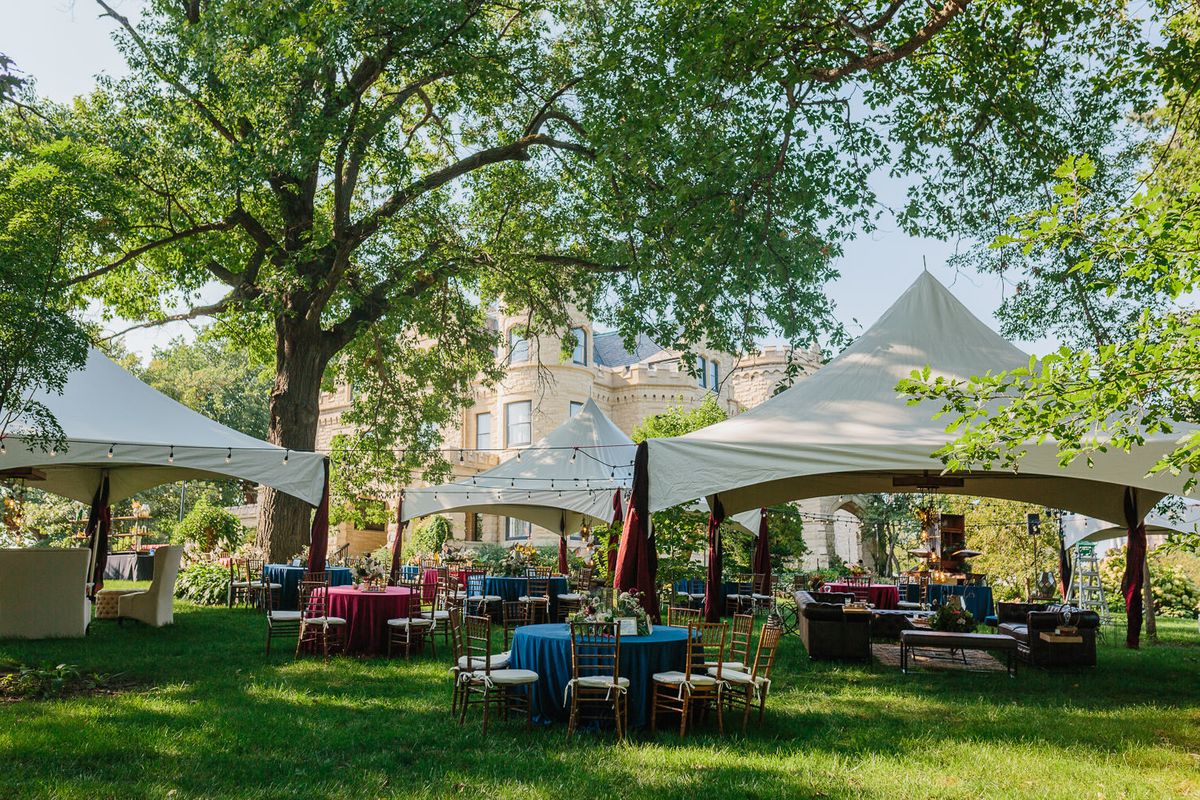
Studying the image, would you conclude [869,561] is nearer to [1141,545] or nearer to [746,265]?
[1141,545]

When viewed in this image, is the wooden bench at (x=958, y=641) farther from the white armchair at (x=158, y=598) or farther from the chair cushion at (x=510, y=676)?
the white armchair at (x=158, y=598)

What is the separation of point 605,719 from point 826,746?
5.60ft

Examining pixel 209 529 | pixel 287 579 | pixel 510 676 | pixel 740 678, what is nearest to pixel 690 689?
pixel 740 678

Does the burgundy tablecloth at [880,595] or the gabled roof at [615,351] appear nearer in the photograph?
the burgundy tablecloth at [880,595]

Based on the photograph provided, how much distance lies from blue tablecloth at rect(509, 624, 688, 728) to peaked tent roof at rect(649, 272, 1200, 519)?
2049 mm

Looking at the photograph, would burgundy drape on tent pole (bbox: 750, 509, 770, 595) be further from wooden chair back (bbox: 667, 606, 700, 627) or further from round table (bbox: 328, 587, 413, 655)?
round table (bbox: 328, 587, 413, 655)

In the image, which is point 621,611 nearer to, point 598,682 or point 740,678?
point 598,682

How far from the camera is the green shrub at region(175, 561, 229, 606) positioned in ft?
57.4

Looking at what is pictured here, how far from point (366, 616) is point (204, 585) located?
8.48 metres

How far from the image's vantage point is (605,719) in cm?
695

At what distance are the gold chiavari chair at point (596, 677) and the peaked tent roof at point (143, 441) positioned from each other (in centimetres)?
601

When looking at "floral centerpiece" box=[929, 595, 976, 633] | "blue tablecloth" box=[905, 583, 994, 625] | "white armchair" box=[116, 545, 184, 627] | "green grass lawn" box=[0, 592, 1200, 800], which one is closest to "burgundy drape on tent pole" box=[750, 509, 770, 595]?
"blue tablecloth" box=[905, 583, 994, 625]

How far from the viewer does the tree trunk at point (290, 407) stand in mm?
15250

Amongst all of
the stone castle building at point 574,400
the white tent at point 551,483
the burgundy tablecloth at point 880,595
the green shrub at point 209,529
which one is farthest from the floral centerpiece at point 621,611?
the stone castle building at point 574,400
